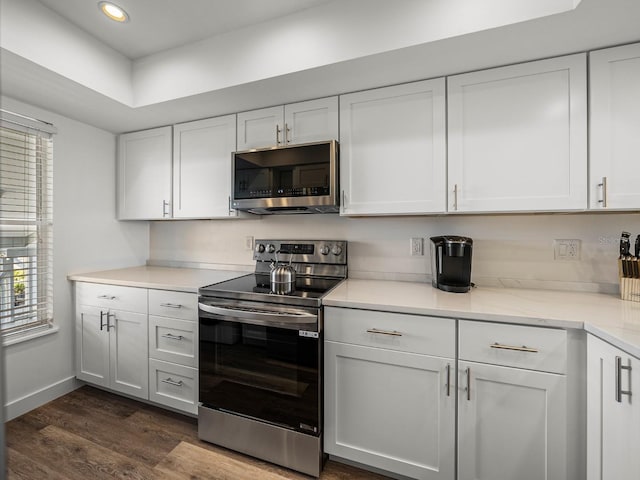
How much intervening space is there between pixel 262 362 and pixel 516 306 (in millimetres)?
1303

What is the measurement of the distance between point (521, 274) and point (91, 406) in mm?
2958

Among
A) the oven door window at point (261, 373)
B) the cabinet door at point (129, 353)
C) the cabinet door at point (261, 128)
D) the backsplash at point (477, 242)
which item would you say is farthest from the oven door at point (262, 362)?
the cabinet door at point (261, 128)

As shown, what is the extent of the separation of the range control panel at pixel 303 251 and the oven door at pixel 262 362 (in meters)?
0.65

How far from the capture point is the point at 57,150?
7.50 ft

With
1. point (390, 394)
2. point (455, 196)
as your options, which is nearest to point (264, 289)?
point (390, 394)

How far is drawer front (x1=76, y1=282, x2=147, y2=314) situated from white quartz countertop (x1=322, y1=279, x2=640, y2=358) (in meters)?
1.32

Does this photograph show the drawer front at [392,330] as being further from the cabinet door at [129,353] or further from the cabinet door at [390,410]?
the cabinet door at [129,353]

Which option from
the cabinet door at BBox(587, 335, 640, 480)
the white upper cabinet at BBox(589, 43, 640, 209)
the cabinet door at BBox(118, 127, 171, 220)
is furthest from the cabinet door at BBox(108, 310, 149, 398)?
the white upper cabinet at BBox(589, 43, 640, 209)

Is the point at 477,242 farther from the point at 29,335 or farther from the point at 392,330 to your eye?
the point at 29,335

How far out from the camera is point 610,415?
1168 mm

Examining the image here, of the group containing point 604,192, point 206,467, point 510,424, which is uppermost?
point 604,192

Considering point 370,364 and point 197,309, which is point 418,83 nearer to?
point 370,364

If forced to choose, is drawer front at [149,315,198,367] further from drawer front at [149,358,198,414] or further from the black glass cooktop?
A: the black glass cooktop

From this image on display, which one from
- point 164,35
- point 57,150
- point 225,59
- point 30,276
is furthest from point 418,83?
point 30,276
